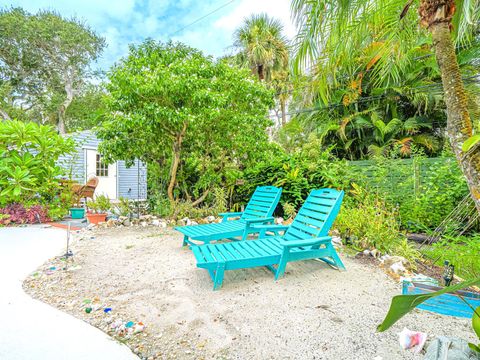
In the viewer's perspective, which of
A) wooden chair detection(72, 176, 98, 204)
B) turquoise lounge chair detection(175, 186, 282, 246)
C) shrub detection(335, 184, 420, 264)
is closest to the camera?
shrub detection(335, 184, 420, 264)

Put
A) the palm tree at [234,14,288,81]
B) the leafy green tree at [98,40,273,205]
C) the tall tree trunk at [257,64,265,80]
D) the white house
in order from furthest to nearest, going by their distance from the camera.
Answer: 1. the tall tree trunk at [257,64,265,80]
2. the palm tree at [234,14,288,81]
3. the white house
4. the leafy green tree at [98,40,273,205]

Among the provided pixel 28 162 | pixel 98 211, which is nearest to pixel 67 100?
pixel 28 162

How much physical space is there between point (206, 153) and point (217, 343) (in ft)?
15.6

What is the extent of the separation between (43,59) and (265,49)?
14005 mm

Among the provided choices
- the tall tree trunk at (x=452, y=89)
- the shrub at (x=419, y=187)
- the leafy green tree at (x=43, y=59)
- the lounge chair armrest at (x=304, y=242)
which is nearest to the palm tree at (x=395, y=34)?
the tall tree trunk at (x=452, y=89)

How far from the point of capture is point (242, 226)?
4.39m

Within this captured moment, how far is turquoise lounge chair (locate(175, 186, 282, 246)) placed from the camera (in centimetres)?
401

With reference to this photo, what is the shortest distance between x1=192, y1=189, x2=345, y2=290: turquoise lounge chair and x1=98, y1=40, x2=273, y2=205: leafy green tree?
2.51 meters

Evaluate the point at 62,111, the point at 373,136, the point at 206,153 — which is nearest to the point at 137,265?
the point at 206,153

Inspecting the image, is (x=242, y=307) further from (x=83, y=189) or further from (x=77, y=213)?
(x=83, y=189)

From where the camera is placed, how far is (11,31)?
16594 mm

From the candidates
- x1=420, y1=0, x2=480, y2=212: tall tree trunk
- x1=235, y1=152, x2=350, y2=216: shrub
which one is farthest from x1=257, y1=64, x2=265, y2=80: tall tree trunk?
x1=420, y1=0, x2=480, y2=212: tall tree trunk

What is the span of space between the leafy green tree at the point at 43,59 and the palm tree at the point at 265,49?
10443 mm

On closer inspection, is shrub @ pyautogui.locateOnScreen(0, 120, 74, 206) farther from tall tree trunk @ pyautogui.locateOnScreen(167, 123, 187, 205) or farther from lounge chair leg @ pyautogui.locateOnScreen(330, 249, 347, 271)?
lounge chair leg @ pyautogui.locateOnScreen(330, 249, 347, 271)
